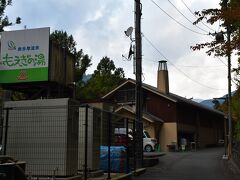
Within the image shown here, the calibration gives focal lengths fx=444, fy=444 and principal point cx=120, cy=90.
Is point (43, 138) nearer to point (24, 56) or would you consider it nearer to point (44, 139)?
point (44, 139)

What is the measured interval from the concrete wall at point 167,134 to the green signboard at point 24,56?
29.8 m

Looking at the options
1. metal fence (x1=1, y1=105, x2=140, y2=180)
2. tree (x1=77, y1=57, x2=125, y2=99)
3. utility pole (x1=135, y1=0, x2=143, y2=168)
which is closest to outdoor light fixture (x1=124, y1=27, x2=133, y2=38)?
utility pole (x1=135, y1=0, x2=143, y2=168)

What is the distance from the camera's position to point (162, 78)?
1937 inches

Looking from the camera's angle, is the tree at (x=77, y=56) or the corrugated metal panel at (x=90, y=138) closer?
the corrugated metal panel at (x=90, y=138)

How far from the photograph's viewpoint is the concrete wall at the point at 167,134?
146ft

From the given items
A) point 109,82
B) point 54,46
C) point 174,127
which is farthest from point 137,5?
point 109,82

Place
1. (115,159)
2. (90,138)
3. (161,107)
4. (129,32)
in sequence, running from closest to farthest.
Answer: (90,138), (115,159), (129,32), (161,107)

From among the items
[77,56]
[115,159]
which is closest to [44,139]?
[115,159]

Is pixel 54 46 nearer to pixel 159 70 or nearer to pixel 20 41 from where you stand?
pixel 20 41

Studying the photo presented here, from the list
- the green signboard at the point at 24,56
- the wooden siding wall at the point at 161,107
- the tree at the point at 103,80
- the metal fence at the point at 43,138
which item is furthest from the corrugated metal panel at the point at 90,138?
the tree at the point at 103,80

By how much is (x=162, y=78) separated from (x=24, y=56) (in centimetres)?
3405

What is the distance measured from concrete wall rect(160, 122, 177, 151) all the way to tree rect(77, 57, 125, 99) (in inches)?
441

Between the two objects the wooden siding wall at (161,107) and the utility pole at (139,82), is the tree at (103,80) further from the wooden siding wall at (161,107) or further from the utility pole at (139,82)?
the utility pole at (139,82)

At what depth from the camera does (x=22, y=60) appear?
16.2 metres
